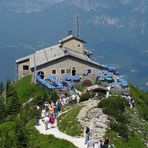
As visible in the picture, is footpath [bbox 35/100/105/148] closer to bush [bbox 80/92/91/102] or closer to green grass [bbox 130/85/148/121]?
bush [bbox 80/92/91/102]

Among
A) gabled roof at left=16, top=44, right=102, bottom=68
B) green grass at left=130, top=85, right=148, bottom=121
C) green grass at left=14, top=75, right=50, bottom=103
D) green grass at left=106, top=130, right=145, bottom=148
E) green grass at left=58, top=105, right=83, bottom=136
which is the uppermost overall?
gabled roof at left=16, top=44, right=102, bottom=68

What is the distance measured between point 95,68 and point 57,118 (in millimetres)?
35485

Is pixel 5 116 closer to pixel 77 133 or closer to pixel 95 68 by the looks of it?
pixel 77 133

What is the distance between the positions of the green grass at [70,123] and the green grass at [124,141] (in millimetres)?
2718

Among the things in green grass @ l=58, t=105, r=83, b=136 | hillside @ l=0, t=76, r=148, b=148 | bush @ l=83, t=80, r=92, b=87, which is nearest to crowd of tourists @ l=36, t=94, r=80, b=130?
green grass @ l=58, t=105, r=83, b=136

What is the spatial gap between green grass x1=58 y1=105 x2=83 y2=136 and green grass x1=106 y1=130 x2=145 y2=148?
272cm

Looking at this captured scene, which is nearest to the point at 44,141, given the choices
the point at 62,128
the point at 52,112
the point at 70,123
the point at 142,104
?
the point at 62,128

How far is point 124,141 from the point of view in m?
46.2

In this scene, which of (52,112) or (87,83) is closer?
(52,112)

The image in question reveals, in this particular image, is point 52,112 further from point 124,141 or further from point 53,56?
point 53,56

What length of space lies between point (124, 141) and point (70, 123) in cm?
594

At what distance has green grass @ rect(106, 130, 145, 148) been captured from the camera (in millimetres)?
45247

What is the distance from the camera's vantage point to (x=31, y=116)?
60156 mm

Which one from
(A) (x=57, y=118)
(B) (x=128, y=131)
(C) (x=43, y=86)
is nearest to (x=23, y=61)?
(C) (x=43, y=86)
